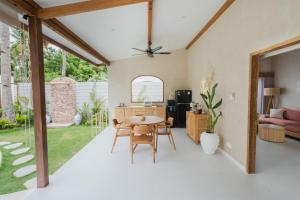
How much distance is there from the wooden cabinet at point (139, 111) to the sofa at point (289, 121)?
3302 mm

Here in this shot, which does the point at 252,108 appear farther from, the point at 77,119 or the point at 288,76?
the point at 77,119

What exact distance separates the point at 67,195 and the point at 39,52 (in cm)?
202

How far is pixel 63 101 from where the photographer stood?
737cm

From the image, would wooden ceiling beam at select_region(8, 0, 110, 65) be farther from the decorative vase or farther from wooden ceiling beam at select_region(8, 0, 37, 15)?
the decorative vase

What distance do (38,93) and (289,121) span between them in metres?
6.29

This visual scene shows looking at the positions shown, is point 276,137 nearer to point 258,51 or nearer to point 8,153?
point 258,51

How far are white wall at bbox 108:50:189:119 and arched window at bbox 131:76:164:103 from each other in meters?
0.17

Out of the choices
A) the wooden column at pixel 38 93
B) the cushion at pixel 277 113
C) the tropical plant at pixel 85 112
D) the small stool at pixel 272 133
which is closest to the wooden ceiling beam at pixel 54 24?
the wooden column at pixel 38 93

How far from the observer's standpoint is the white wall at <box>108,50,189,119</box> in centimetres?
656

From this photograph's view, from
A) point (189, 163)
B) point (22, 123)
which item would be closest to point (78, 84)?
point (22, 123)

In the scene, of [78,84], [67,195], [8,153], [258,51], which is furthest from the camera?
[78,84]

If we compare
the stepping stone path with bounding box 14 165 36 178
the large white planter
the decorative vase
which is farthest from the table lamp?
the decorative vase

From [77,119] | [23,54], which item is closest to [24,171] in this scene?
[23,54]

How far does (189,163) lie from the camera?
124 inches
